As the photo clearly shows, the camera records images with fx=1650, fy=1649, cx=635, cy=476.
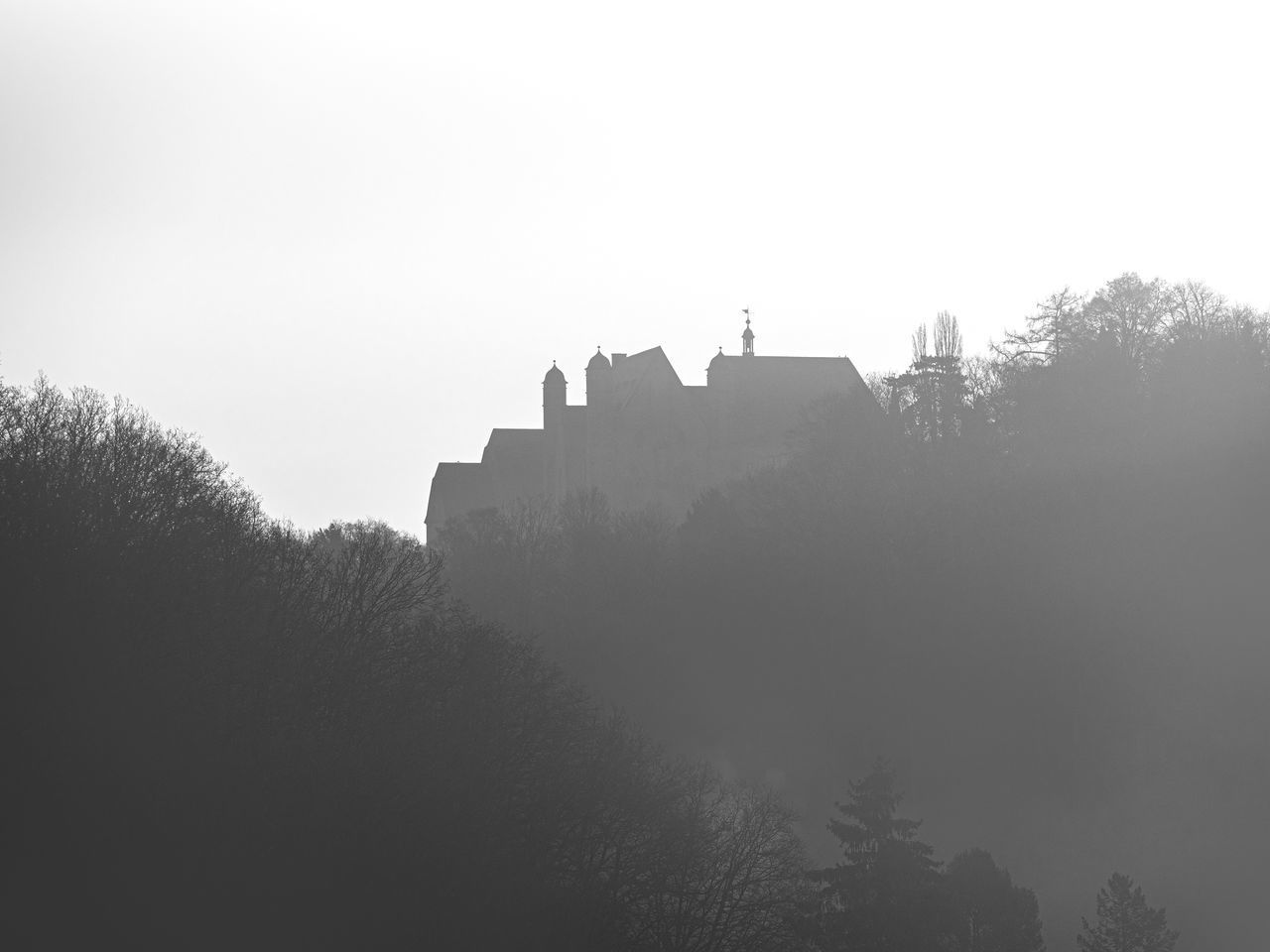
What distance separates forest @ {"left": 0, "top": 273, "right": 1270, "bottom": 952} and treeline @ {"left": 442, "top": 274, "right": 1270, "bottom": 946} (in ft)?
0.40

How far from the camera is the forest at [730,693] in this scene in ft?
Result: 104

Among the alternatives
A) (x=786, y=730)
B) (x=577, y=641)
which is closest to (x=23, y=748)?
(x=786, y=730)

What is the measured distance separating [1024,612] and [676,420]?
38.9 m

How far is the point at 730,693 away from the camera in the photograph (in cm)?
5444

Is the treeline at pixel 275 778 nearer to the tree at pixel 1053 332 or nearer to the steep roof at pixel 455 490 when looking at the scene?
the tree at pixel 1053 332

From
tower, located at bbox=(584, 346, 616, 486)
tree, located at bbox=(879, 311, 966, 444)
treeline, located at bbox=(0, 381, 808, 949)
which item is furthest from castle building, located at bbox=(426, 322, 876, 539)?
treeline, located at bbox=(0, 381, 808, 949)

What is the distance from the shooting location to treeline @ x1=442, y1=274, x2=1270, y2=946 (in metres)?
44.5

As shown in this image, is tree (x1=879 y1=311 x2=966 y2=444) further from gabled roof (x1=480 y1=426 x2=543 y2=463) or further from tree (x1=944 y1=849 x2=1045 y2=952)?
gabled roof (x1=480 y1=426 x2=543 y2=463)

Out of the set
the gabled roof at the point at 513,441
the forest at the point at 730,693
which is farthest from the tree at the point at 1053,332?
the gabled roof at the point at 513,441

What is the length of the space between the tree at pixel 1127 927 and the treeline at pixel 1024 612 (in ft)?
15.1

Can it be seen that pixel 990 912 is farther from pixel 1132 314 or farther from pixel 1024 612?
pixel 1132 314

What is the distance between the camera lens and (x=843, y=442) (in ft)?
199

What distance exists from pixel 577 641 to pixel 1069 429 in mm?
18693

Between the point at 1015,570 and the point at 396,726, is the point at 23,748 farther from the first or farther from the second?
the point at 1015,570
